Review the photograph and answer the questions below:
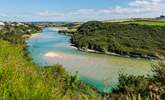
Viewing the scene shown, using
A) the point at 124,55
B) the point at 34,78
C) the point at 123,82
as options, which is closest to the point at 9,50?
the point at 34,78

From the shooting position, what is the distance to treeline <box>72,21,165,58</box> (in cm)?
9006

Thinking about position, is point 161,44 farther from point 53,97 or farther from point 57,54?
point 53,97

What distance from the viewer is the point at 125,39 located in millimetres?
109312

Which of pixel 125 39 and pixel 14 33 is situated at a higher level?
pixel 14 33

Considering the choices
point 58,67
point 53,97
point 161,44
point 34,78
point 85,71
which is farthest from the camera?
point 161,44

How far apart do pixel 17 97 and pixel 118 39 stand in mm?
106441

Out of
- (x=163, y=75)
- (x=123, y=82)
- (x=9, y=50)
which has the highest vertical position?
(x=9, y=50)

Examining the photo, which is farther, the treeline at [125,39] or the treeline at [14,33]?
the treeline at [125,39]

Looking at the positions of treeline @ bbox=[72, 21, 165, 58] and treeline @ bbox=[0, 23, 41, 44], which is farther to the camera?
treeline @ bbox=[72, 21, 165, 58]

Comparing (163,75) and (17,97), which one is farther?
(163,75)

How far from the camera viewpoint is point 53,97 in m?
4.23

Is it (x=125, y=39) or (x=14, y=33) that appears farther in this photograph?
(x=125, y=39)

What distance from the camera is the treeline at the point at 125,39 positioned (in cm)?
9006

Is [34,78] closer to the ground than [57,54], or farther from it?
farther from it
